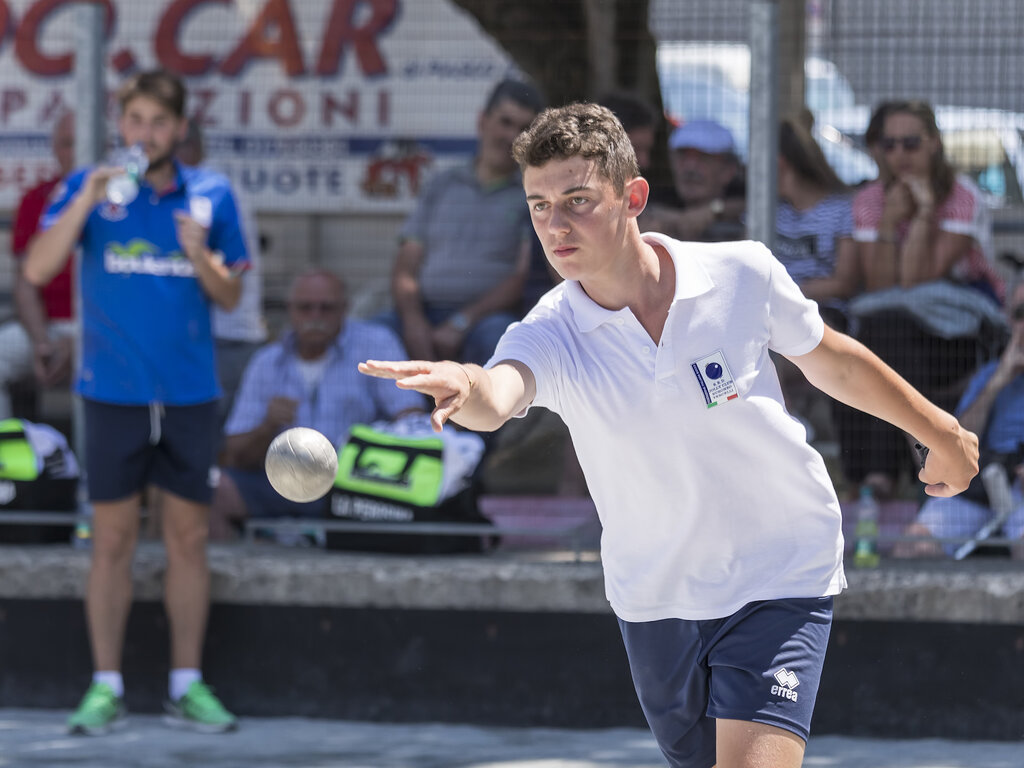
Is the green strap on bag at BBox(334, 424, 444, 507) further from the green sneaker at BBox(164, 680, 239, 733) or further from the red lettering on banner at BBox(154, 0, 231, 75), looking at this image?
the red lettering on banner at BBox(154, 0, 231, 75)

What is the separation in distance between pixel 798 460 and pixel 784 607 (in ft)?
1.15

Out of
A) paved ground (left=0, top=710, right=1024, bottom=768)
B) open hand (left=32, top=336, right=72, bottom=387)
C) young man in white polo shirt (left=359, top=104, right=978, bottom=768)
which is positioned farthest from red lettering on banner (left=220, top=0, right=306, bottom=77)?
young man in white polo shirt (left=359, top=104, right=978, bottom=768)

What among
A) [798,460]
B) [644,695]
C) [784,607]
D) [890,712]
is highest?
[798,460]

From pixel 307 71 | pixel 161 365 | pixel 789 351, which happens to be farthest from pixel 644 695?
pixel 307 71

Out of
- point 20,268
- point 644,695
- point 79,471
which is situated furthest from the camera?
point 20,268

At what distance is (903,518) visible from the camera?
6.23 m

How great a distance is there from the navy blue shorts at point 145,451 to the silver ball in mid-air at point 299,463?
2834mm

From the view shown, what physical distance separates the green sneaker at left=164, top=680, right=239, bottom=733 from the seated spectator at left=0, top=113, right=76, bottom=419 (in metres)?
1.70

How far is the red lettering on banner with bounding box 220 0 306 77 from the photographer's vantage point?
7.20 m

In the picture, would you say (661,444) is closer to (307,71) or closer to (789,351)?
Result: (789,351)

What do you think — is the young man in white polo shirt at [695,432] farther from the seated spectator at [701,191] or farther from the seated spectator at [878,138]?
the seated spectator at [878,138]

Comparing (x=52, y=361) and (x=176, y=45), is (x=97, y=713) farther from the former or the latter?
(x=176, y=45)

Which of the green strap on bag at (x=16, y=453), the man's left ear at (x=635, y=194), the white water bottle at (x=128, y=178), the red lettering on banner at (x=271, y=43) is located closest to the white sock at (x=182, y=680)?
the green strap on bag at (x=16, y=453)

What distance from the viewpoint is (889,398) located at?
351 centimetres
